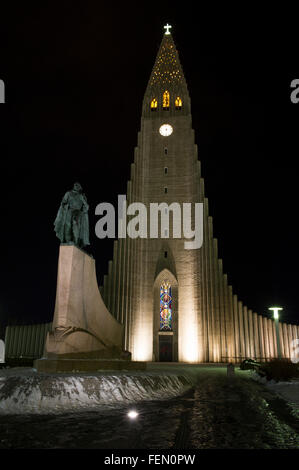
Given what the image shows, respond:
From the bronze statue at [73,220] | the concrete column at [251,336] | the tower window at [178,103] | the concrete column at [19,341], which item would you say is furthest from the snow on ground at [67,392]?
the tower window at [178,103]

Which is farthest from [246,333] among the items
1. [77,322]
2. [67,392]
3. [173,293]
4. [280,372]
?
[67,392]

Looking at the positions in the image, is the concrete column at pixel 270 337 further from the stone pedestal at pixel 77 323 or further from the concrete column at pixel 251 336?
the stone pedestal at pixel 77 323

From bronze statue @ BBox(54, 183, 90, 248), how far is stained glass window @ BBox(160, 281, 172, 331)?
57.0 ft

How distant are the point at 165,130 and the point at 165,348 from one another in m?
18.9

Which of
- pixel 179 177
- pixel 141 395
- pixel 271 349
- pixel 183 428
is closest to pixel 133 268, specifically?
pixel 179 177

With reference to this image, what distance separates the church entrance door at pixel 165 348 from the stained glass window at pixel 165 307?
0.69 metres

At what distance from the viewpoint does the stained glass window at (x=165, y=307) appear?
28.2 m

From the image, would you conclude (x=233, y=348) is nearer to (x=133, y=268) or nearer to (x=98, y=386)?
(x=133, y=268)

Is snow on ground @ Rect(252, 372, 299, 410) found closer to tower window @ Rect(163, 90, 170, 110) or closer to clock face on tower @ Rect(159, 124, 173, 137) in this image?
clock face on tower @ Rect(159, 124, 173, 137)

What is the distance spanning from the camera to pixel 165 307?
93.1ft

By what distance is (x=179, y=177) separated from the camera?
30.1 meters

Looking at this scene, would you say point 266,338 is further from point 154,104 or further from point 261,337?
point 154,104

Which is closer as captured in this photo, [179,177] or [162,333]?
[162,333]
